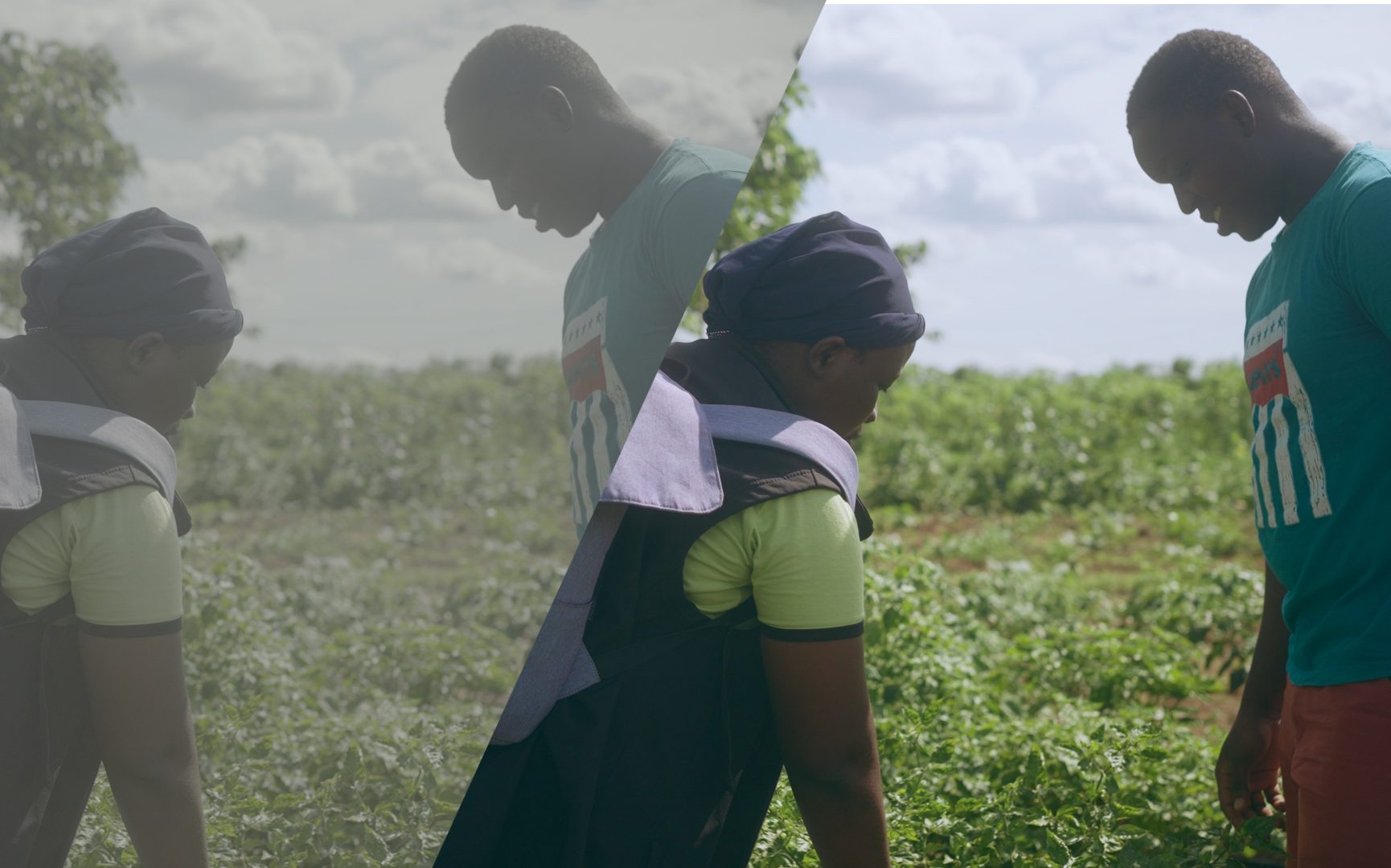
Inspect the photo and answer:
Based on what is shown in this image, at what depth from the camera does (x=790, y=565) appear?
1492mm

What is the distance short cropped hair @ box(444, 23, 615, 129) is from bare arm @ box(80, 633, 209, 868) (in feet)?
1.36

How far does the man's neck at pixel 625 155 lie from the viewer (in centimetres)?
93

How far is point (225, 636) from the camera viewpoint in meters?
0.95

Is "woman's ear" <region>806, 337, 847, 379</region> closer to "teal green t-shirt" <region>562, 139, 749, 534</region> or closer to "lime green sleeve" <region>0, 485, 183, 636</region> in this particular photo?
"teal green t-shirt" <region>562, 139, 749, 534</region>

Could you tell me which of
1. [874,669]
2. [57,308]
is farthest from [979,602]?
[57,308]

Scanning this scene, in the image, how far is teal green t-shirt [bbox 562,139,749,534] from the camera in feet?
3.13

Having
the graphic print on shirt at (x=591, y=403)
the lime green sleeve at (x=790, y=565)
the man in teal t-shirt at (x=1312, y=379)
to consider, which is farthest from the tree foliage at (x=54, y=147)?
the man in teal t-shirt at (x=1312, y=379)

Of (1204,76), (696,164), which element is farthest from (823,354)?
(1204,76)

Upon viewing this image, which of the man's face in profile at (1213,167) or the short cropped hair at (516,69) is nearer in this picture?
the short cropped hair at (516,69)

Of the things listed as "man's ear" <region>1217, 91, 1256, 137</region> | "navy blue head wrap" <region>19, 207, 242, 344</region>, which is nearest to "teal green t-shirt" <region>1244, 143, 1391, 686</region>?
"man's ear" <region>1217, 91, 1256, 137</region>

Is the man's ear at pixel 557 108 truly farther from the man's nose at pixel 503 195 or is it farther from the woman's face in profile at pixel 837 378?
the woman's face in profile at pixel 837 378

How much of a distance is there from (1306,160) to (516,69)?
63.4 inches

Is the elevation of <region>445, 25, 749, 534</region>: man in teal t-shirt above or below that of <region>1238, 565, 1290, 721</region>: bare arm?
above

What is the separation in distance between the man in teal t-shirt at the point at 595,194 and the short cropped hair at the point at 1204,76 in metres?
1.33
